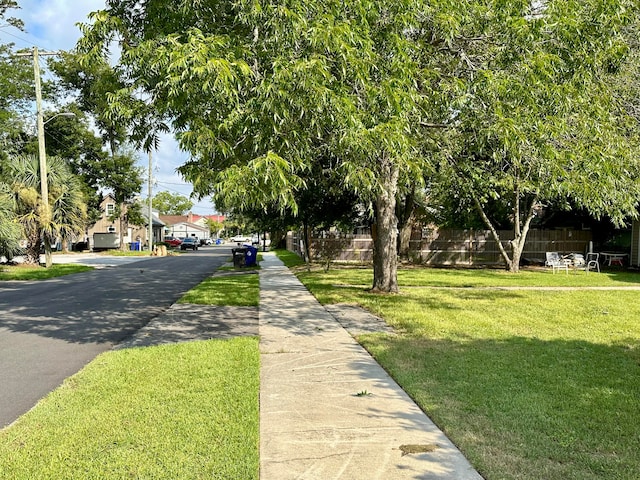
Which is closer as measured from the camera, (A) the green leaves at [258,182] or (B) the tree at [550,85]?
(A) the green leaves at [258,182]

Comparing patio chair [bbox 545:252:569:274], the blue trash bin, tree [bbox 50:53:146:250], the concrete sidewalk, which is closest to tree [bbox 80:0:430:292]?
the concrete sidewalk

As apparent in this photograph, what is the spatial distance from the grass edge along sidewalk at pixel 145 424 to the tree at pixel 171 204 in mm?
102544

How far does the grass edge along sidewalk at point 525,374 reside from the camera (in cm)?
356

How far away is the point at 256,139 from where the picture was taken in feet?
19.3

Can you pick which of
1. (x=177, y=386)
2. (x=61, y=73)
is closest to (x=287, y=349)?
(x=177, y=386)

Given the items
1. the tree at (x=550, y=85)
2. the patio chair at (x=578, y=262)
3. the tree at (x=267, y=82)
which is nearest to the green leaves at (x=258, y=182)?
the tree at (x=267, y=82)

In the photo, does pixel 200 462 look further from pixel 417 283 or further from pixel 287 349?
pixel 417 283

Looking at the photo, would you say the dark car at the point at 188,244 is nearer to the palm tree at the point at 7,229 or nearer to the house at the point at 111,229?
the house at the point at 111,229

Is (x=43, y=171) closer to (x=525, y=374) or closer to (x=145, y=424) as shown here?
(x=145, y=424)

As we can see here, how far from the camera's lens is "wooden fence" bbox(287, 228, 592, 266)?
23703 mm

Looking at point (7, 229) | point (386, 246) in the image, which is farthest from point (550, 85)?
point (7, 229)

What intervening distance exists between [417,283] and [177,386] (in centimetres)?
1107

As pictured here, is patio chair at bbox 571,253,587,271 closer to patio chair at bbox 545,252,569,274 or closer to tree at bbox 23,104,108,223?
patio chair at bbox 545,252,569,274

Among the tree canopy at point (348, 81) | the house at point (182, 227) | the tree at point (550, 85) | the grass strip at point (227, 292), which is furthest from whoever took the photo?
the house at point (182, 227)
